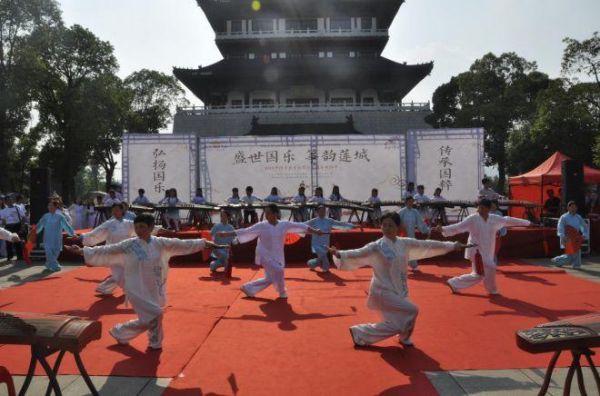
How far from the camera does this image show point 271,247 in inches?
266

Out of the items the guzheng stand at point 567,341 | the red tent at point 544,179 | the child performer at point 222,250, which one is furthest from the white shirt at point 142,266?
the red tent at point 544,179

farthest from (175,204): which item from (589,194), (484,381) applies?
(589,194)


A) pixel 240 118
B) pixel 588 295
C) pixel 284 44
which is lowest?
pixel 588 295

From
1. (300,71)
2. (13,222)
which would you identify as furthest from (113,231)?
(300,71)

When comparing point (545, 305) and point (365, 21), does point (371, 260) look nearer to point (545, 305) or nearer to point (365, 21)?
point (545, 305)

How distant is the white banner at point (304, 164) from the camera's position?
15.7 m

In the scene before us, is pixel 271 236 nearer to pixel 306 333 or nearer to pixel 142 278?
pixel 306 333

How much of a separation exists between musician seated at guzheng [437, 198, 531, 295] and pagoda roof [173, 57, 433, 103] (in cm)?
2280

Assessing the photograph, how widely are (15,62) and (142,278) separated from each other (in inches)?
768

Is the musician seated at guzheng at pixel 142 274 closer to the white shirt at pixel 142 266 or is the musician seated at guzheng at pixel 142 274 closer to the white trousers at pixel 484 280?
the white shirt at pixel 142 266

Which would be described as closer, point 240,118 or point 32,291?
point 32,291

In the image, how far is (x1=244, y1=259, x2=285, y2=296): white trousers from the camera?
21.9 feet

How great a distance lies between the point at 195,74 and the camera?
1123 inches

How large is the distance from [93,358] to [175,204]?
30.2ft
